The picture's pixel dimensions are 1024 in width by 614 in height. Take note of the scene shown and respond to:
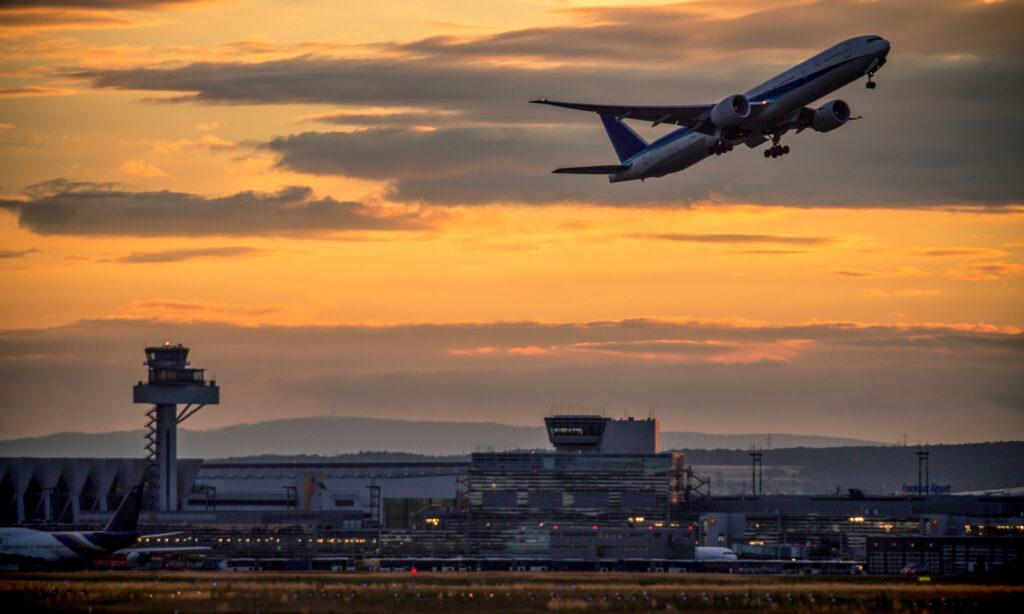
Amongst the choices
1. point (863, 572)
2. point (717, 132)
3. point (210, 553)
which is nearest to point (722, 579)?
point (863, 572)

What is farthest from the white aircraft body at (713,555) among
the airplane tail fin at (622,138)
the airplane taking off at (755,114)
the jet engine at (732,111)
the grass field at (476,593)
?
the jet engine at (732,111)

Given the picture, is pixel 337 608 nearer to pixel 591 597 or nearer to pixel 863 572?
pixel 591 597

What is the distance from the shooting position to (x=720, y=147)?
414 ft

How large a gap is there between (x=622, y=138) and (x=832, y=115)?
31.2m

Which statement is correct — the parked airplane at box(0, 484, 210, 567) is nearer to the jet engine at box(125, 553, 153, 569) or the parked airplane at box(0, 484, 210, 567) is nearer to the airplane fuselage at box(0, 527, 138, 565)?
the airplane fuselage at box(0, 527, 138, 565)

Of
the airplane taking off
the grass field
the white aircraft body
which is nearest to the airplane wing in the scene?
the airplane taking off

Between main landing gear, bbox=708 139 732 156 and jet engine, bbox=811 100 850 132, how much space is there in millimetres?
6181

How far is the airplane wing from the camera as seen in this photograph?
123m

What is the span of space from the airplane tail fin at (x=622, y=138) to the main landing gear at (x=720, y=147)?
62.8 ft

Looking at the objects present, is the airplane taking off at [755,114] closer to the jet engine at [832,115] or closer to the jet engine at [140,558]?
the jet engine at [832,115]

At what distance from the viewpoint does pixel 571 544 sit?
590 feet

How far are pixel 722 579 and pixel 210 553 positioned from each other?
6694 cm

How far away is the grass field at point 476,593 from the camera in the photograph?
4045 inches

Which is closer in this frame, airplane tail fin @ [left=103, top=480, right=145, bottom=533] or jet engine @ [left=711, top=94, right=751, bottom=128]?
jet engine @ [left=711, top=94, right=751, bottom=128]
